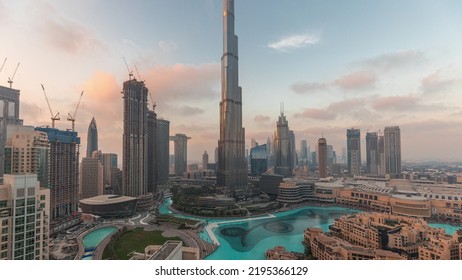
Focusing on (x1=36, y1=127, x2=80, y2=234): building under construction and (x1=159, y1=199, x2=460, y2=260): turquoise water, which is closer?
(x1=159, y1=199, x2=460, y2=260): turquoise water

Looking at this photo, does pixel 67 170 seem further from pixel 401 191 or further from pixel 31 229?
pixel 401 191

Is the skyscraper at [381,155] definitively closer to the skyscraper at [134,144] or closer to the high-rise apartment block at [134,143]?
the high-rise apartment block at [134,143]

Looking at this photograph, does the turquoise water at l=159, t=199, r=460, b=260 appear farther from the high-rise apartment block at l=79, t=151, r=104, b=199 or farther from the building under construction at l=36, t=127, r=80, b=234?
the high-rise apartment block at l=79, t=151, r=104, b=199

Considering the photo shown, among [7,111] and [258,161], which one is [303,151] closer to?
[258,161]

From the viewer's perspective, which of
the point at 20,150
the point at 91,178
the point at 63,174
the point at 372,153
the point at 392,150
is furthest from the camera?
the point at 372,153

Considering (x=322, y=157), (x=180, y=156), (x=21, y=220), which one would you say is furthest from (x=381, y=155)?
(x=21, y=220)

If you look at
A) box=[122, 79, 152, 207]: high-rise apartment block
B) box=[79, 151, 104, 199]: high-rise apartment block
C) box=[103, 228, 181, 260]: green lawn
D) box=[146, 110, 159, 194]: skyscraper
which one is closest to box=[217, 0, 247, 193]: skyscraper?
box=[146, 110, 159, 194]: skyscraper

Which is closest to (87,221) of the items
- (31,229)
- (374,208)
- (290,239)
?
(31,229)
